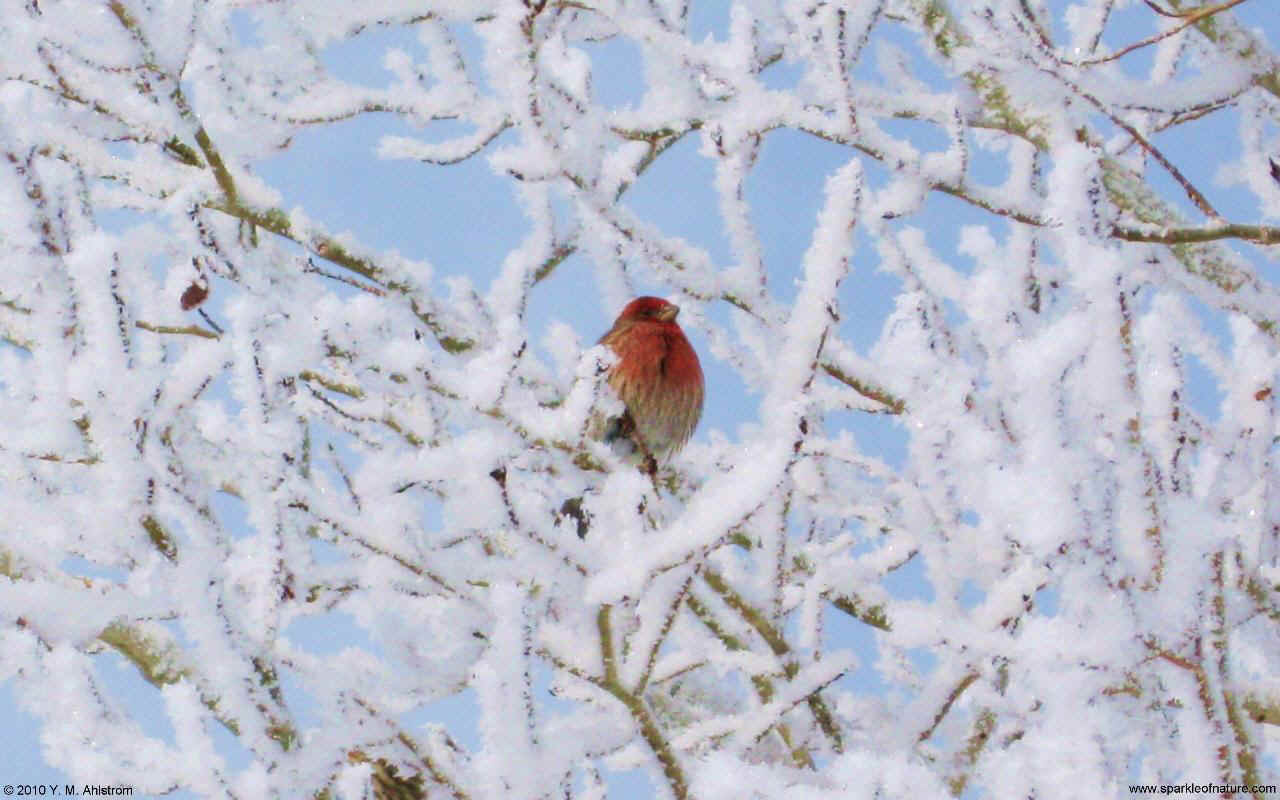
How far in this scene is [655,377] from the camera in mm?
5949

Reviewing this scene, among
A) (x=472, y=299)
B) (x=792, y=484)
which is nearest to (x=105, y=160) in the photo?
(x=472, y=299)

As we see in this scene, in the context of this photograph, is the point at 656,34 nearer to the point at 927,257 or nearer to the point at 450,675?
the point at 927,257

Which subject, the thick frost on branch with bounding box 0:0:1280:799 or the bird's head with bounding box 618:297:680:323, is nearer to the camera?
the thick frost on branch with bounding box 0:0:1280:799

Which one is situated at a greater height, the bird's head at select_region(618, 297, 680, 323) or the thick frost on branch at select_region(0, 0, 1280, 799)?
the bird's head at select_region(618, 297, 680, 323)

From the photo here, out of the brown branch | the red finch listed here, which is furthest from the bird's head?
the brown branch

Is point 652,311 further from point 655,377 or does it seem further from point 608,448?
point 608,448

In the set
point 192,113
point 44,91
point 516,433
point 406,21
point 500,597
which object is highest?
point 406,21

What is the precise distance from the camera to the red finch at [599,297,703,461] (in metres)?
5.90

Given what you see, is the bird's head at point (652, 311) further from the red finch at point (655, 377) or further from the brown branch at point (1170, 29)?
the brown branch at point (1170, 29)

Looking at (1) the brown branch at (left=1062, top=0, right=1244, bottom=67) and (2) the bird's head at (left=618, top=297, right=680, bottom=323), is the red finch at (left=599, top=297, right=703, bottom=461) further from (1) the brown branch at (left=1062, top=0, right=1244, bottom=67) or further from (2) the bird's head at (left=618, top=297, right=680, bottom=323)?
(1) the brown branch at (left=1062, top=0, right=1244, bottom=67)

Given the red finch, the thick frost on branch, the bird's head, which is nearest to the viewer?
the thick frost on branch

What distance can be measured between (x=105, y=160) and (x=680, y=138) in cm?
165

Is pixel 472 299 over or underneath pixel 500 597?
over

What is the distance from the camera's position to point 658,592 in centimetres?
283
